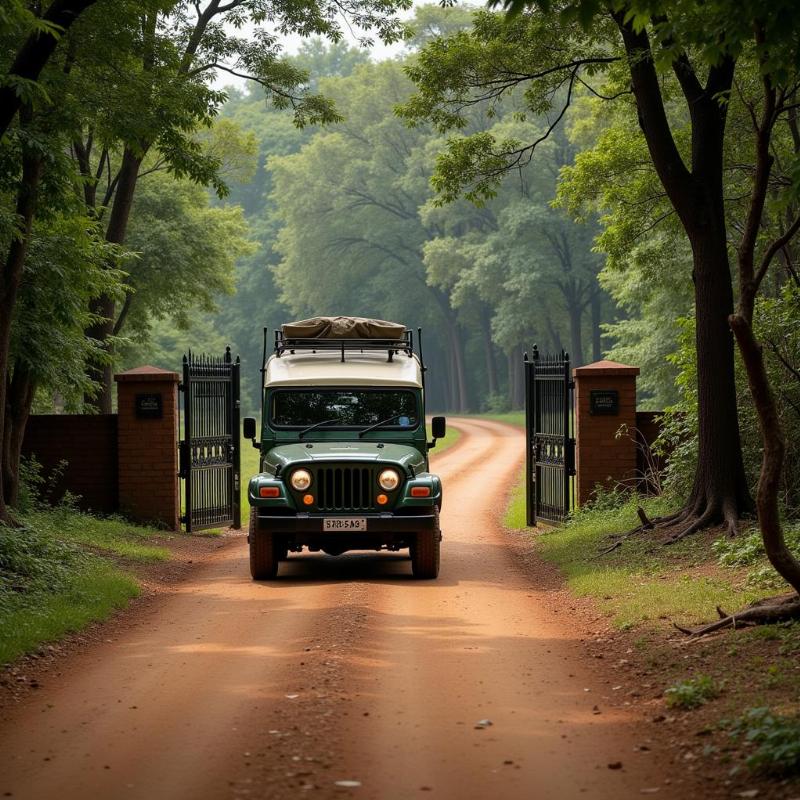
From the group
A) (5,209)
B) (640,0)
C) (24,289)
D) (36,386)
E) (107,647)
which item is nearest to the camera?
(640,0)

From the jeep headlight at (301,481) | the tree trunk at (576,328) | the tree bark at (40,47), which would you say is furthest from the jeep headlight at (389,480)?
the tree trunk at (576,328)

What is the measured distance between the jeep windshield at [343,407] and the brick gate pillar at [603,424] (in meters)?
4.31

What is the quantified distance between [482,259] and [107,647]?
5112 centimetres

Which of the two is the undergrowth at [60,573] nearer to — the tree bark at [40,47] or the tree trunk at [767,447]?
the tree bark at [40,47]

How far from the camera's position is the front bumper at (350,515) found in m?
13.7

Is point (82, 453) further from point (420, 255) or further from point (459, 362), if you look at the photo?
point (420, 255)

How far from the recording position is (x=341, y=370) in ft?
50.5

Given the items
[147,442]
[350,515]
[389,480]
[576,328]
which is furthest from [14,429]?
[576,328]

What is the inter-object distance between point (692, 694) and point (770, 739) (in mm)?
1283

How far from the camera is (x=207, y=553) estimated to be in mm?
17922

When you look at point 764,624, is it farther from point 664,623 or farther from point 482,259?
point 482,259

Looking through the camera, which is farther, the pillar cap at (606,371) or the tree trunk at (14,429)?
the pillar cap at (606,371)

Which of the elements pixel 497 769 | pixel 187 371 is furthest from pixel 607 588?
pixel 187 371

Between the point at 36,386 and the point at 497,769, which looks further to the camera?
the point at 36,386
